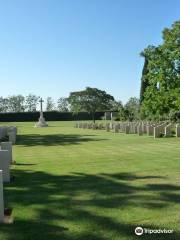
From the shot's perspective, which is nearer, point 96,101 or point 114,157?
point 114,157

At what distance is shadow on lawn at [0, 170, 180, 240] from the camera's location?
6.03 meters

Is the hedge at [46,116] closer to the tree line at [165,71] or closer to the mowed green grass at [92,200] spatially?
the tree line at [165,71]

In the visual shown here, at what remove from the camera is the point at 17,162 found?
13859mm

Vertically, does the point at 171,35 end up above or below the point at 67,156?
above

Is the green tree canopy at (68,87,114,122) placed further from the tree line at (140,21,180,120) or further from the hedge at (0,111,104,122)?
the tree line at (140,21,180,120)

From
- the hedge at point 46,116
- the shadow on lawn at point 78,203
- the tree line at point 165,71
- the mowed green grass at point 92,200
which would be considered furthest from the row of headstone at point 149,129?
the hedge at point 46,116

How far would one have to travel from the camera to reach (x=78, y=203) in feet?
25.1

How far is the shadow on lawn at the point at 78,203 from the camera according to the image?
19.8 ft

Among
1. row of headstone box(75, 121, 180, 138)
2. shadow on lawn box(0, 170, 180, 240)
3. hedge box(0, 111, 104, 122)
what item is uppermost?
hedge box(0, 111, 104, 122)

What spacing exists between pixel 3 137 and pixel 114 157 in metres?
10.5

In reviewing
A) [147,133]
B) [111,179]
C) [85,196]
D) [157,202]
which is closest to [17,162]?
[111,179]

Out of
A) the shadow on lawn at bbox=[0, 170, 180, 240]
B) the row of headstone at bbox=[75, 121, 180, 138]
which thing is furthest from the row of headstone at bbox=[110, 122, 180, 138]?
the shadow on lawn at bbox=[0, 170, 180, 240]

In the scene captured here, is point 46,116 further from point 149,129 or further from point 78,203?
Answer: point 78,203

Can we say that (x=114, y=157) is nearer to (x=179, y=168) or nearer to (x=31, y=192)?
(x=179, y=168)
